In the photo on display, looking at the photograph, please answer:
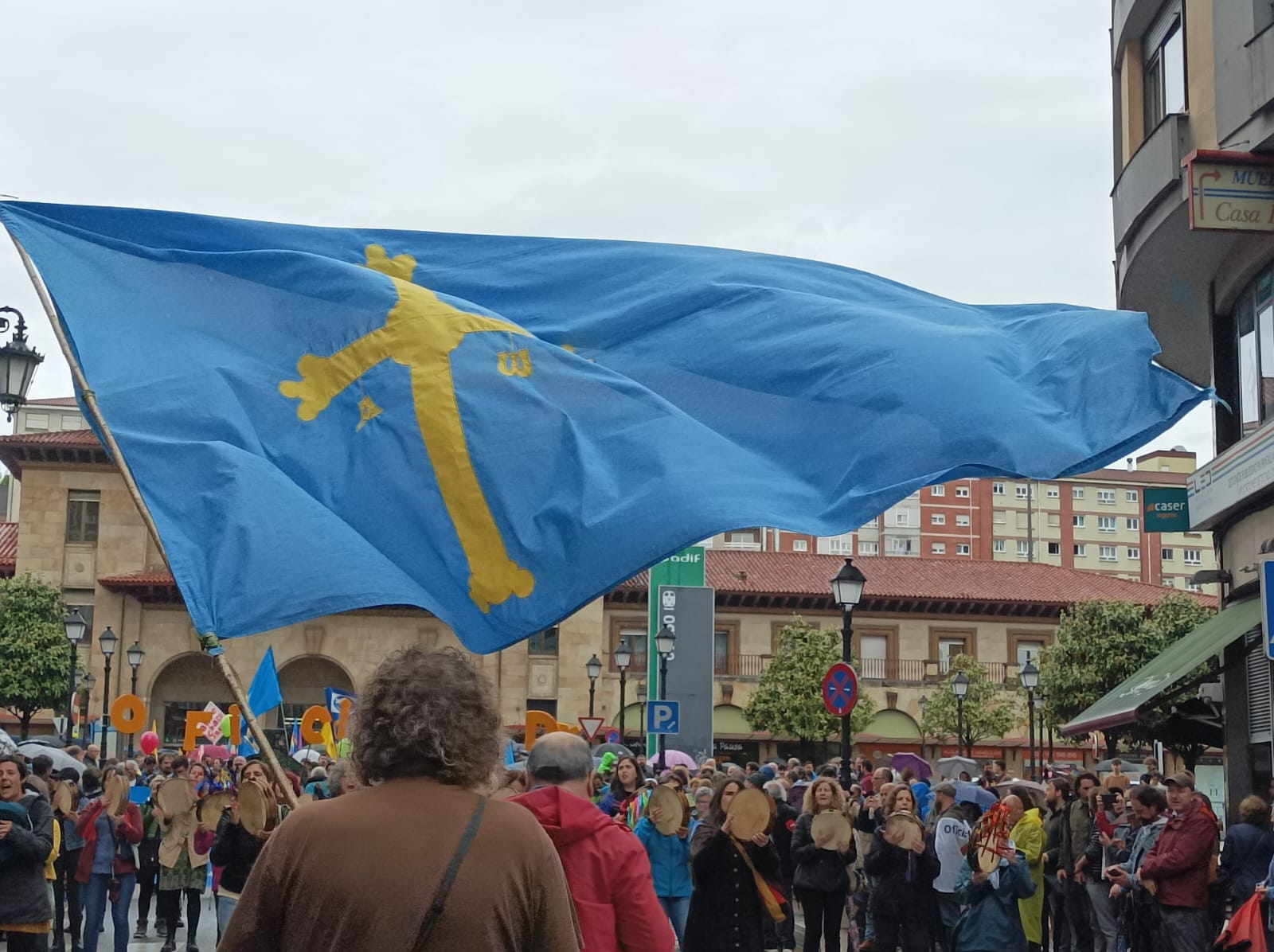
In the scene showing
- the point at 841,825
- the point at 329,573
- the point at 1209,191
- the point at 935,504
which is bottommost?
the point at 841,825

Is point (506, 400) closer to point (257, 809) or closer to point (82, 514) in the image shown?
point (257, 809)

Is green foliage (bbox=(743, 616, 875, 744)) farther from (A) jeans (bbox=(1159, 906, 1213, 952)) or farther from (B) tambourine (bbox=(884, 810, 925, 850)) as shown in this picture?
(A) jeans (bbox=(1159, 906, 1213, 952))

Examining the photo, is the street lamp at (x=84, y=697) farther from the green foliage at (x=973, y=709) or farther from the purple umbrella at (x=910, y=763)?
the green foliage at (x=973, y=709)

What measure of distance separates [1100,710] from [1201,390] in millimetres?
15759

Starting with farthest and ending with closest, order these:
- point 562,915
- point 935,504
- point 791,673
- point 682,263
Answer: point 935,504 < point 791,673 < point 682,263 < point 562,915

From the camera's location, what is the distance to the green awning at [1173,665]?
19.7 m

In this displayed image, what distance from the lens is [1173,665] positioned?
2091 cm

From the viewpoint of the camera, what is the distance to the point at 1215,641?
1998 centimetres

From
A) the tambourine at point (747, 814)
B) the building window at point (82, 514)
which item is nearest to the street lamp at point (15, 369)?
the tambourine at point (747, 814)

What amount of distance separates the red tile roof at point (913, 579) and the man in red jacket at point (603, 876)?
6079 cm

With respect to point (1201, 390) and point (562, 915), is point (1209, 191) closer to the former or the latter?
point (1201, 390)

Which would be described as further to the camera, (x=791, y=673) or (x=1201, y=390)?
(x=791, y=673)

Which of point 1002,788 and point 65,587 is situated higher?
point 65,587

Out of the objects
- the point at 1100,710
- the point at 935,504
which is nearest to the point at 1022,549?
the point at 935,504
